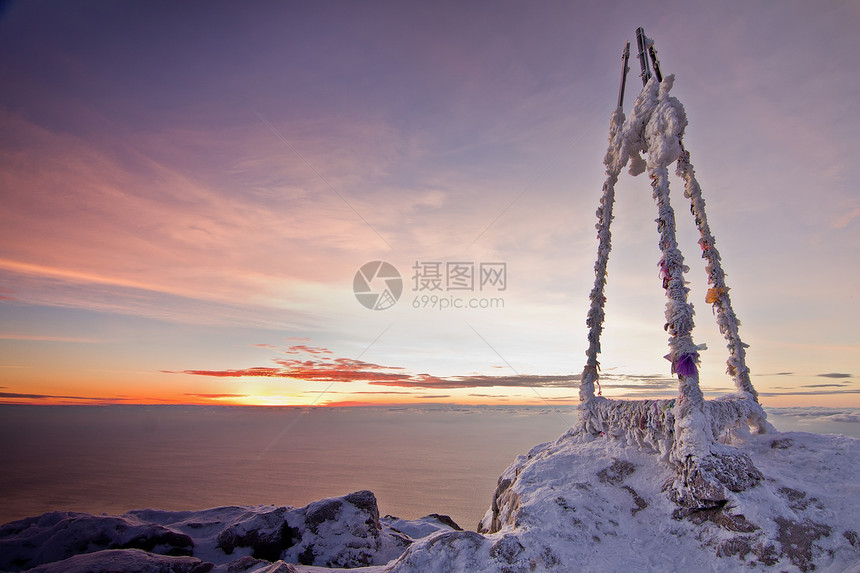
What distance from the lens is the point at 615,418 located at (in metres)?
7.45

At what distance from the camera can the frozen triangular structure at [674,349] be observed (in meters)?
5.62

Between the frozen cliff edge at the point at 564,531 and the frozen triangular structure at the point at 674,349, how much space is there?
0.31 meters

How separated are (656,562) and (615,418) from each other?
8.54 ft

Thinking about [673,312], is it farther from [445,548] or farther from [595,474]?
[445,548]

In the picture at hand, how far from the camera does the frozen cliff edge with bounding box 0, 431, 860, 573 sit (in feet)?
16.1

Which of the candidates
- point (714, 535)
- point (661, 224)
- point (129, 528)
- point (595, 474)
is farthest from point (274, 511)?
point (661, 224)

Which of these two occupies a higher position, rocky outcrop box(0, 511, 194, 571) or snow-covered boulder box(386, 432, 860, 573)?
snow-covered boulder box(386, 432, 860, 573)

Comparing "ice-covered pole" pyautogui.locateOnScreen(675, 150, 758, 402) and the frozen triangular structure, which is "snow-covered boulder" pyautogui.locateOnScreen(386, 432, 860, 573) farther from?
"ice-covered pole" pyautogui.locateOnScreen(675, 150, 758, 402)

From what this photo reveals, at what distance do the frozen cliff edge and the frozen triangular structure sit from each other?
314mm

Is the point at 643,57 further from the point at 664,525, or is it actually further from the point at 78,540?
the point at 78,540

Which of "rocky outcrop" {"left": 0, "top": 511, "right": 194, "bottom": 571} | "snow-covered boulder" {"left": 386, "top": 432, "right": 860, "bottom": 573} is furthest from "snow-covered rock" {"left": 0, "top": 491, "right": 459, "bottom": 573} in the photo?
"snow-covered boulder" {"left": 386, "top": 432, "right": 860, "bottom": 573}

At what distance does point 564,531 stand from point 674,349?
3.27m

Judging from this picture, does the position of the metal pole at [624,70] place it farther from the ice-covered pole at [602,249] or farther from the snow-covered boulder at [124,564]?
the snow-covered boulder at [124,564]

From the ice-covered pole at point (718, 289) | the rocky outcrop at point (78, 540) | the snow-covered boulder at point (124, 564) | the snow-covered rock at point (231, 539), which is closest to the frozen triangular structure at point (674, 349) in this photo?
the ice-covered pole at point (718, 289)
